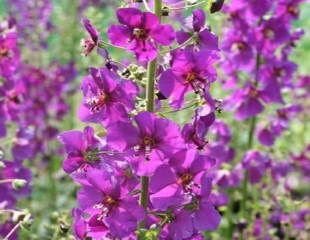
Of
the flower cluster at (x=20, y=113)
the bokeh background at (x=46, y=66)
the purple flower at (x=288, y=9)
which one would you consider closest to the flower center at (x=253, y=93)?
the purple flower at (x=288, y=9)

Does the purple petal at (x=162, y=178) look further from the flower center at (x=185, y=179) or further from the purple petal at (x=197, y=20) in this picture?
the purple petal at (x=197, y=20)

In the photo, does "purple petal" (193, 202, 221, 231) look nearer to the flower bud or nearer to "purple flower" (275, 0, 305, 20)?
the flower bud

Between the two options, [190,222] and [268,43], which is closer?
[190,222]

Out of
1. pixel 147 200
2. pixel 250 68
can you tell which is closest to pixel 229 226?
pixel 250 68

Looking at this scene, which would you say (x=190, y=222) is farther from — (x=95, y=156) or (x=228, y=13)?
(x=228, y=13)

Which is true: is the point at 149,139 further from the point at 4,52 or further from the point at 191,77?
the point at 4,52

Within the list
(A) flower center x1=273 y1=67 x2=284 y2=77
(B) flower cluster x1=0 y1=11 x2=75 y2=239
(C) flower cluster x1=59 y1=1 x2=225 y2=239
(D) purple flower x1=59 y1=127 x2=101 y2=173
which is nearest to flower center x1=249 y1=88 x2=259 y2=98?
(A) flower center x1=273 y1=67 x2=284 y2=77
